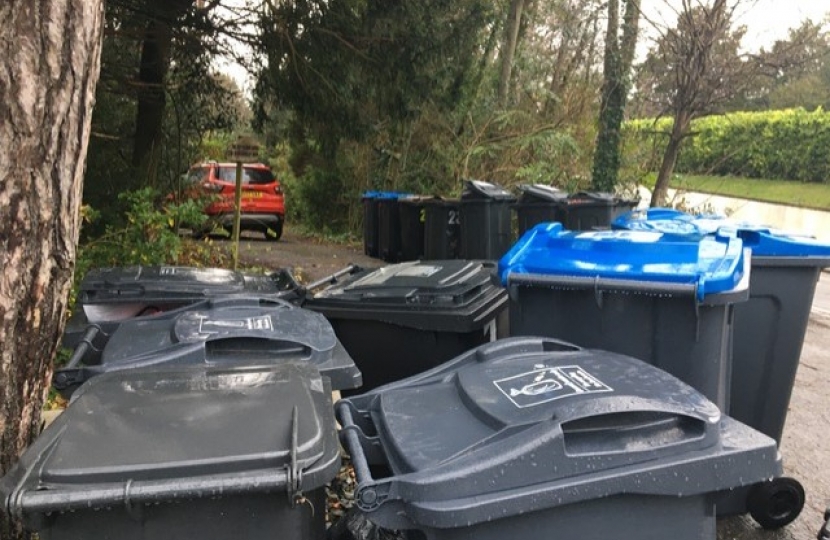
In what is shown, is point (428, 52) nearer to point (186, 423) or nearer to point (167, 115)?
point (167, 115)

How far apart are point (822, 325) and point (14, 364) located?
873 centimetres

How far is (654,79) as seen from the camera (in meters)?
12.9

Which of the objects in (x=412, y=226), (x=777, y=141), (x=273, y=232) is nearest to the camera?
(x=412, y=226)

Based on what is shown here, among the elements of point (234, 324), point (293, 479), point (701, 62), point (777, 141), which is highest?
point (777, 141)

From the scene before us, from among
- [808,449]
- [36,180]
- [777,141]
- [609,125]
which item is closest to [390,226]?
[609,125]

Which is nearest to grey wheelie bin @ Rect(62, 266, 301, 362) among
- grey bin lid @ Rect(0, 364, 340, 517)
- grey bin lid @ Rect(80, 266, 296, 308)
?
grey bin lid @ Rect(80, 266, 296, 308)

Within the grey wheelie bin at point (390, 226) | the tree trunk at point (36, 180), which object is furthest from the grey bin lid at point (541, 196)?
the tree trunk at point (36, 180)

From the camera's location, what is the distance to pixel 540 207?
788 cm

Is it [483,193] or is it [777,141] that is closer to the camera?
[483,193]

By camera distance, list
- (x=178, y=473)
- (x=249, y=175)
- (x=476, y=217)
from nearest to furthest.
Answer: (x=178, y=473)
(x=476, y=217)
(x=249, y=175)

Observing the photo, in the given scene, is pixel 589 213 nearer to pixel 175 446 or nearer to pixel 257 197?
pixel 175 446

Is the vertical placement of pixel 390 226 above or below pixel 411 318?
above

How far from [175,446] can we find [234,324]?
1163 mm

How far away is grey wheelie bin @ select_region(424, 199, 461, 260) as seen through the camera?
930cm
